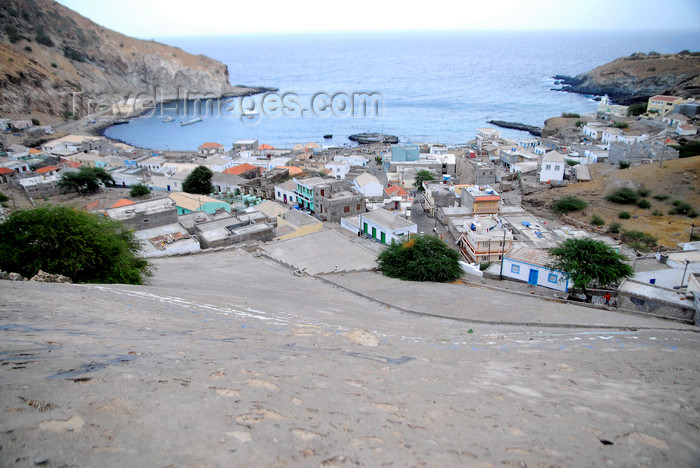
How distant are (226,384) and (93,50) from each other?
97.3m

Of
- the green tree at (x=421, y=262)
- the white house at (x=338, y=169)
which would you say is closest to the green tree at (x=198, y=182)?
the white house at (x=338, y=169)

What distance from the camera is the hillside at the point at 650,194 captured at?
23.8 meters

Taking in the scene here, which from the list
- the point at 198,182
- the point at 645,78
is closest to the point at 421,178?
the point at 198,182

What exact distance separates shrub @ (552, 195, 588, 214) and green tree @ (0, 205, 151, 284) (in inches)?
1016

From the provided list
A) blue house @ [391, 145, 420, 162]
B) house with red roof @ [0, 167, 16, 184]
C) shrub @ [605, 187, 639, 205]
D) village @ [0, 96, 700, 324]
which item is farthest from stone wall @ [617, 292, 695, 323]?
house with red roof @ [0, 167, 16, 184]

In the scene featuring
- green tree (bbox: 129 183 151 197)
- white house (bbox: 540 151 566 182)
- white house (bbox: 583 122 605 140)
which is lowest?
green tree (bbox: 129 183 151 197)

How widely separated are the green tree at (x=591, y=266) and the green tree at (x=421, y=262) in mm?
3452

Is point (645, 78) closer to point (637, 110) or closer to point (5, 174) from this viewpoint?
point (637, 110)

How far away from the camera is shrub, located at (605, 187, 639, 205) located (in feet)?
89.1

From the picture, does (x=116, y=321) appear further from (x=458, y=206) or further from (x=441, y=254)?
(x=458, y=206)

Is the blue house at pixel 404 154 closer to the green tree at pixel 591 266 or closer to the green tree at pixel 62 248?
the green tree at pixel 591 266

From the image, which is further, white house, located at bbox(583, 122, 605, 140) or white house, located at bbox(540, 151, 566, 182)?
white house, located at bbox(583, 122, 605, 140)

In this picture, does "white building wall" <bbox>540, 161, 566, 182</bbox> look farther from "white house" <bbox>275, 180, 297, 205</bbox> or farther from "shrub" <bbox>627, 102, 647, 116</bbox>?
"shrub" <bbox>627, 102, 647, 116</bbox>

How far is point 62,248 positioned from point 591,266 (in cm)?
1400
